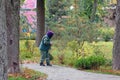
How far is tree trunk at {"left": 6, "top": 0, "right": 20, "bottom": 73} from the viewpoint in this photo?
12898 mm

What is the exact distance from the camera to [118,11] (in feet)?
50.0

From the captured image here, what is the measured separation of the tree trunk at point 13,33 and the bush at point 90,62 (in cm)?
340

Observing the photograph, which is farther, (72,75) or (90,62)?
(90,62)

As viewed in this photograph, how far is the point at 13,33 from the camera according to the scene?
13141 mm

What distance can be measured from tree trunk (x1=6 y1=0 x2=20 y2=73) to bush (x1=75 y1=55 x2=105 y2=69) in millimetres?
3404

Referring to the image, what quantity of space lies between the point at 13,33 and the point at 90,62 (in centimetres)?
399

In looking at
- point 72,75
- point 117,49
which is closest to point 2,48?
point 72,75

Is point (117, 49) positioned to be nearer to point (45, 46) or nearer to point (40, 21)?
point (45, 46)

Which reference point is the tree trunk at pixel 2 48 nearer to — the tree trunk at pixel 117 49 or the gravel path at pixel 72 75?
the gravel path at pixel 72 75

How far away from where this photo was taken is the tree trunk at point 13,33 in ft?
42.3

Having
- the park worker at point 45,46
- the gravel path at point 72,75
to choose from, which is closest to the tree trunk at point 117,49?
the gravel path at point 72,75

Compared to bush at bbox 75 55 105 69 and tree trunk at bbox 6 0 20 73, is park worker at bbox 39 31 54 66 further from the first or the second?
tree trunk at bbox 6 0 20 73

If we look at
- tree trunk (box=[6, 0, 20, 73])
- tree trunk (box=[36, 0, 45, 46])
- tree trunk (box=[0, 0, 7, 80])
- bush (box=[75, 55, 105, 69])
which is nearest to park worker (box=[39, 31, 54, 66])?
bush (box=[75, 55, 105, 69])

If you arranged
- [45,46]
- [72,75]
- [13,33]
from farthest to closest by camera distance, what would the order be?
[45,46] < [72,75] < [13,33]
